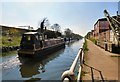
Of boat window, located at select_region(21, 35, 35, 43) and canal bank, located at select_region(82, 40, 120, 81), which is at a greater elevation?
boat window, located at select_region(21, 35, 35, 43)

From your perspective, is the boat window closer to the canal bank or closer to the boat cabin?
the boat cabin

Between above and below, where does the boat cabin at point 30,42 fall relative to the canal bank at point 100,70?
above

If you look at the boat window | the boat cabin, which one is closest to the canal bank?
the boat cabin

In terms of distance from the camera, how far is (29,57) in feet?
63.9

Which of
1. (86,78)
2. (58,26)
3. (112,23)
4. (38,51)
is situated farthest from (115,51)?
(58,26)

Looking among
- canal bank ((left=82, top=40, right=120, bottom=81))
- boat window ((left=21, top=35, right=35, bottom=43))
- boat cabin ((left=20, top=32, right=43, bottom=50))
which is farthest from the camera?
boat window ((left=21, top=35, right=35, bottom=43))

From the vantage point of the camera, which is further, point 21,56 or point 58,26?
point 58,26

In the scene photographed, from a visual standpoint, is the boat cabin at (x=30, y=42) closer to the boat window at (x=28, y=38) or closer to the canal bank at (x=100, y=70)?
the boat window at (x=28, y=38)

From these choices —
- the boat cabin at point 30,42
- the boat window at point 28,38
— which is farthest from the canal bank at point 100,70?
the boat window at point 28,38

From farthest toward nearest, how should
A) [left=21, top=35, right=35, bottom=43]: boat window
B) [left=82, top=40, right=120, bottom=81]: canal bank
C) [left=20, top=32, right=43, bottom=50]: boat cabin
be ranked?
[left=21, top=35, right=35, bottom=43]: boat window → [left=20, top=32, right=43, bottom=50]: boat cabin → [left=82, top=40, right=120, bottom=81]: canal bank

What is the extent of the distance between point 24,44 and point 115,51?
956 cm

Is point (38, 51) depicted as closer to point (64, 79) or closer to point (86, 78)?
point (86, 78)

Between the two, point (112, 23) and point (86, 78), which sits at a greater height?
point (112, 23)

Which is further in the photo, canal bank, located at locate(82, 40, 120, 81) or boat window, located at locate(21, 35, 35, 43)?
boat window, located at locate(21, 35, 35, 43)
